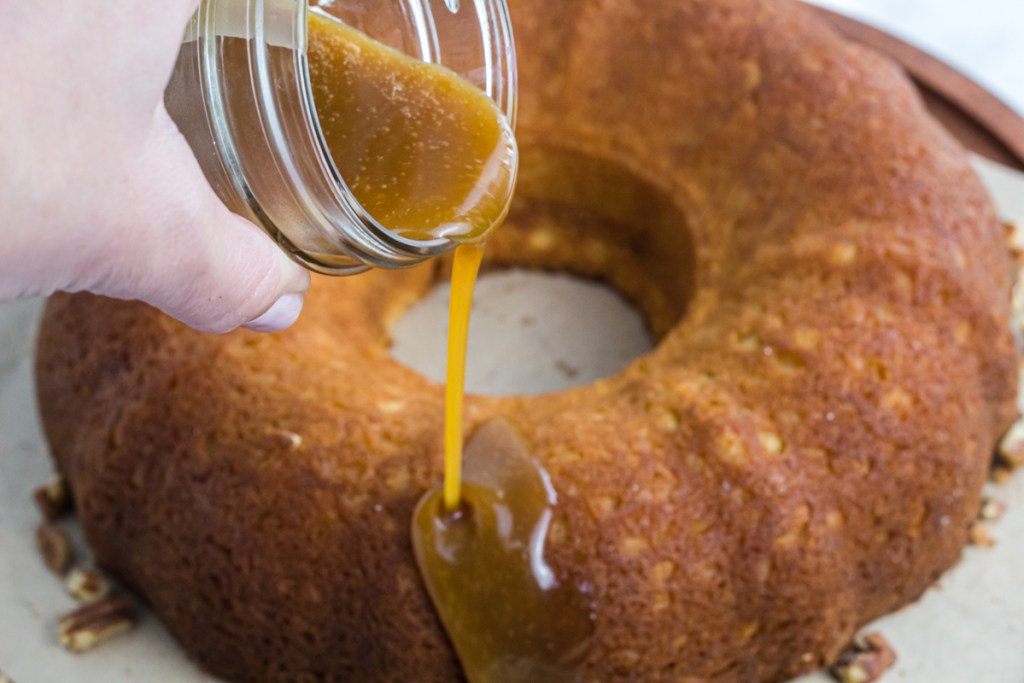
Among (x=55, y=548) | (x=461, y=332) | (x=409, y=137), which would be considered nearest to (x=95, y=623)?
(x=55, y=548)

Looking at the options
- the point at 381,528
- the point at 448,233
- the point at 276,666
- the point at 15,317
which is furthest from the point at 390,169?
the point at 15,317

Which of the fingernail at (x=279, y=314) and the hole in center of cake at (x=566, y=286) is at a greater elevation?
the fingernail at (x=279, y=314)

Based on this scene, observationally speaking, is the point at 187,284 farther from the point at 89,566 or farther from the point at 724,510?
the point at 89,566

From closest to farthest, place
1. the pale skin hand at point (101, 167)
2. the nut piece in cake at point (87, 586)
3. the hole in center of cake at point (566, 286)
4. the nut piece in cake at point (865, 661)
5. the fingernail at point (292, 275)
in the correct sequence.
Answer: the pale skin hand at point (101, 167), the fingernail at point (292, 275), the nut piece in cake at point (865, 661), the nut piece in cake at point (87, 586), the hole in center of cake at point (566, 286)

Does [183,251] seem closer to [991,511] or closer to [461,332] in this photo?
[461,332]

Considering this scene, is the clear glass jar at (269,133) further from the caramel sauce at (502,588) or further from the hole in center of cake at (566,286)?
the hole in center of cake at (566,286)

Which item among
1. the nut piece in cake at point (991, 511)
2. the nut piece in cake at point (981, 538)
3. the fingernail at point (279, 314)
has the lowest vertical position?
the nut piece in cake at point (981, 538)

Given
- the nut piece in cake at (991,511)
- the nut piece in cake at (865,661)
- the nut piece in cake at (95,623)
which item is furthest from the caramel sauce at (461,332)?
the nut piece in cake at (991,511)
